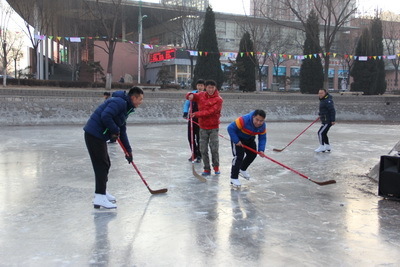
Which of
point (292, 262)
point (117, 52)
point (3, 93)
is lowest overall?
point (292, 262)

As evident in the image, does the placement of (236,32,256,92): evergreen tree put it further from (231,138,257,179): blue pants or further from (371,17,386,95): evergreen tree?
(231,138,257,179): blue pants

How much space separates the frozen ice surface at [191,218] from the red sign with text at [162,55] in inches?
1299

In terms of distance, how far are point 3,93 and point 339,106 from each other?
55.3 feet

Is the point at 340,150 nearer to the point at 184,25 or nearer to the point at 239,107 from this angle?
the point at 239,107

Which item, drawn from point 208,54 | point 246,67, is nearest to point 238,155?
point 208,54

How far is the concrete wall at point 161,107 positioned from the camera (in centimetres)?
1645

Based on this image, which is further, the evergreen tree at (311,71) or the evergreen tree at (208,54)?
the evergreen tree at (311,71)

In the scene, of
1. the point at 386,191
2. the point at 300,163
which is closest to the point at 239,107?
the point at 300,163

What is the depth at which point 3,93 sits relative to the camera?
53.0ft

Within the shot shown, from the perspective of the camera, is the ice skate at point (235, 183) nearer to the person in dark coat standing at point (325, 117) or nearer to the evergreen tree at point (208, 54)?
the person in dark coat standing at point (325, 117)

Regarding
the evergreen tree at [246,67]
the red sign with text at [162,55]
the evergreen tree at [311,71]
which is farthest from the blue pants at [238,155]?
the red sign with text at [162,55]

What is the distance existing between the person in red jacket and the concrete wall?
11228mm

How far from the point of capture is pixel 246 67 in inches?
1163

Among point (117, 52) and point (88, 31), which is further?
point (117, 52)
